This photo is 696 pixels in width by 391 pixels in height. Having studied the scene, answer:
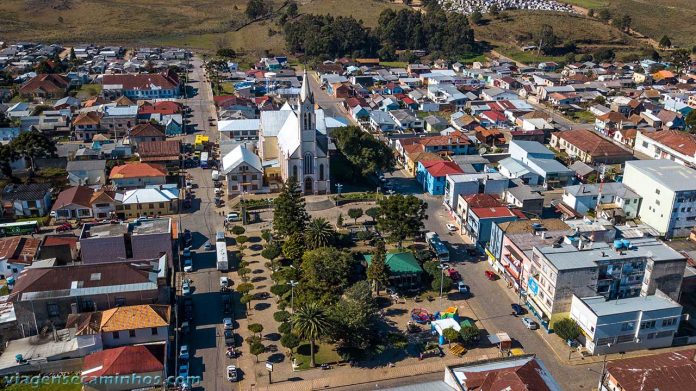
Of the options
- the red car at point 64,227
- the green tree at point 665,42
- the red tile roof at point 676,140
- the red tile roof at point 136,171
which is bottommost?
the red car at point 64,227

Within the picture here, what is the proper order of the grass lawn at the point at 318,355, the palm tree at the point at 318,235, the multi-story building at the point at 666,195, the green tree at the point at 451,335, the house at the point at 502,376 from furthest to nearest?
the multi-story building at the point at 666,195 < the palm tree at the point at 318,235 < the green tree at the point at 451,335 < the grass lawn at the point at 318,355 < the house at the point at 502,376

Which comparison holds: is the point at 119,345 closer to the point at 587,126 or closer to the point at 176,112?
the point at 176,112

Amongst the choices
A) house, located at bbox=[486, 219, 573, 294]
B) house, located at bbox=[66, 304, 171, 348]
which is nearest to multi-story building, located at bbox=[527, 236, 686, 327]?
house, located at bbox=[486, 219, 573, 294]

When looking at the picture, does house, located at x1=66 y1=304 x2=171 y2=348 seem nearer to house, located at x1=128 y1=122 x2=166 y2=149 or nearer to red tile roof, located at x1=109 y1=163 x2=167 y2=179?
red tile roof, located at x1=109 y1=163 x2=167 y2=179

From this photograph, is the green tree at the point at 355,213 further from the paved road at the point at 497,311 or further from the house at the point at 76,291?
the house at the point at 76,291

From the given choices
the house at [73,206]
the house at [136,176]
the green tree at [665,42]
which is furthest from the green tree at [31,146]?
the green tree at [665,42]

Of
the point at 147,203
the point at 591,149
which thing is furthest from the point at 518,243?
the point at 147,203
